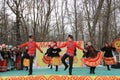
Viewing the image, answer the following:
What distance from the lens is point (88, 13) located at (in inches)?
1252

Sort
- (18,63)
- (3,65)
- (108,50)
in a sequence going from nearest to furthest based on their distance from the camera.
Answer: (3,65) → (108,50) → (18,63)

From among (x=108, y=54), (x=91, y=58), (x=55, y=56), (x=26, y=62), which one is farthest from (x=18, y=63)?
(x=108, y=54)

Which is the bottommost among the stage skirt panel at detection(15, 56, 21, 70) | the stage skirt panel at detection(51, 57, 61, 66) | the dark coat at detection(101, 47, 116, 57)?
the stage skirt panel at detection(15, 56, 21, 70)

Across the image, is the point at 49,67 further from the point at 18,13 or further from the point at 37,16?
the point at 37,16

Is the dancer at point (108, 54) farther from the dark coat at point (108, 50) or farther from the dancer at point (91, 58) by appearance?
the dancer at point (91, 58)

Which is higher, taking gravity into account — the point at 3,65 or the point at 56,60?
the point at 56,60

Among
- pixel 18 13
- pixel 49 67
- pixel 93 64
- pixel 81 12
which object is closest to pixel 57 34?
pixel 81 12

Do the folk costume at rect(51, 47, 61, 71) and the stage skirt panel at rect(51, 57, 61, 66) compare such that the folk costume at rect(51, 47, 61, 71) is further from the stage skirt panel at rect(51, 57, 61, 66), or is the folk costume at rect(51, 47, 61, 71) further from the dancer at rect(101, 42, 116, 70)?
the dancer at rect(101, 42, 116, 70)

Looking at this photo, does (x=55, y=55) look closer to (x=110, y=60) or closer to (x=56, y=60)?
(x=56, y=60)

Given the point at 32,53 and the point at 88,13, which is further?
the point at 88,13

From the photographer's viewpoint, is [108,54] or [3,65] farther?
[108,54]

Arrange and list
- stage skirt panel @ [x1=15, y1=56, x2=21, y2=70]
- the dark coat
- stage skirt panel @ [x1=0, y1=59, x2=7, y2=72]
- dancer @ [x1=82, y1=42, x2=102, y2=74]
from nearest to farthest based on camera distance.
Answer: dancer @ [x1=82, y1=42, x2=102, y2=74], stage skirt panel @ [x1=0, y1=59, x2=7, y2=72], the dark coat, stage skirt panel @ [x1=15, y1=56, x2=21, y2=70]

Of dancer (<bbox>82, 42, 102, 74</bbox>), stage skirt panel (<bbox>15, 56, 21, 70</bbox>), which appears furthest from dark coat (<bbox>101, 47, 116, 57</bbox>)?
stage skirt panel (<bbox>15, 56, 21, 70</bbox>)

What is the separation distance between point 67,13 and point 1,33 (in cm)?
800
